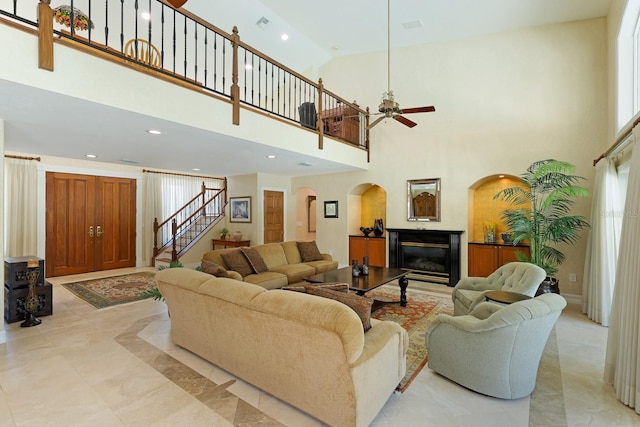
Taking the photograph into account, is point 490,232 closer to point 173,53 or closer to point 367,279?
point 367,279

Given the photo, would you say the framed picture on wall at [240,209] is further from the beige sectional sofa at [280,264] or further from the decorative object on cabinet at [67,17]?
the decorative object on cabinet at [67,17]

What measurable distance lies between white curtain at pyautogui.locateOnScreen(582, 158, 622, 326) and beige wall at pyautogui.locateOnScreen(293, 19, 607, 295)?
3.61 ft

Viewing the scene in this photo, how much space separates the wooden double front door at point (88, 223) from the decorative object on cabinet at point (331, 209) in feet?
16.3

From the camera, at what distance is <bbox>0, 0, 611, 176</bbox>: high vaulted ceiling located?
3.41m

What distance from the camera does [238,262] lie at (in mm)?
4938

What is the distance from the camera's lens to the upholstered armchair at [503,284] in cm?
352

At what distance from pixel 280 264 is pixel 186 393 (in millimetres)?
3269

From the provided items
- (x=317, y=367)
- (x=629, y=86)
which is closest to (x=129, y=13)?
(x=317, y=367)

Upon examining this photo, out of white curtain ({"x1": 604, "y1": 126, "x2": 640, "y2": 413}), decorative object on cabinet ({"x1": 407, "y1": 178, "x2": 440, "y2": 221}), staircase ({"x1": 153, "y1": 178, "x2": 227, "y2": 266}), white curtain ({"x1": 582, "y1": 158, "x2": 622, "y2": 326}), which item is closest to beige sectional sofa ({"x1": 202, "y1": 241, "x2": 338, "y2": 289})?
decorative object on cabinet ({"x1": 407, "y1": 178, "x2": 440, "y2": 221})

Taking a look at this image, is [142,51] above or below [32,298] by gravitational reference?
above

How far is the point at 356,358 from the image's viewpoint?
189 cm

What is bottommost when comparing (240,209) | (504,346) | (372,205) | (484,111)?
(504,346)

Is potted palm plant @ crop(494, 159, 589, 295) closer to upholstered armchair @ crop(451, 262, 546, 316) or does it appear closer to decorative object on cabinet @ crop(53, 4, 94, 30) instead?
upholstered armchair @ crop(451, 262, 546, 316)

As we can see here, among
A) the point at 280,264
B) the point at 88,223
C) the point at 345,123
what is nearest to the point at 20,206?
the point at 88,223
